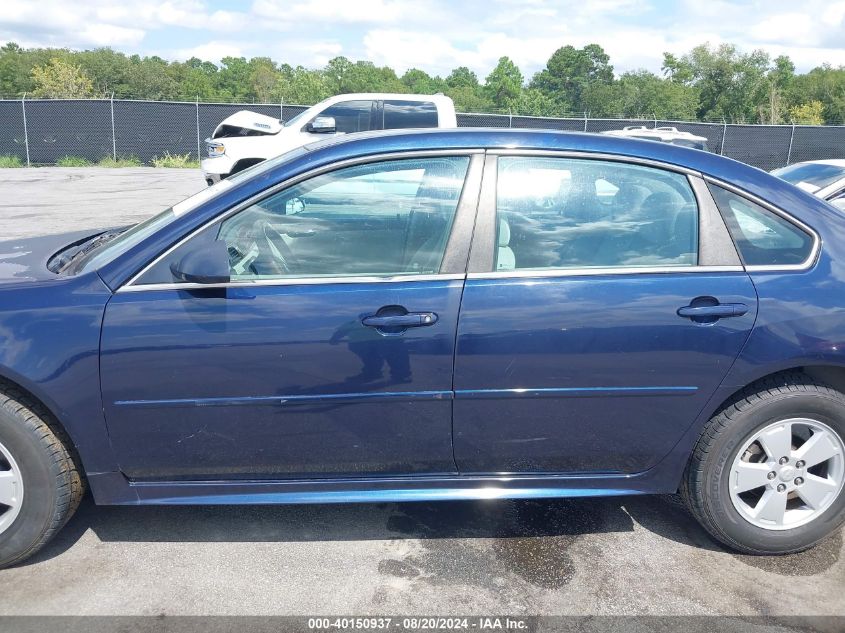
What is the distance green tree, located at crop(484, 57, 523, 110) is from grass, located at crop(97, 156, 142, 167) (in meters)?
90.2

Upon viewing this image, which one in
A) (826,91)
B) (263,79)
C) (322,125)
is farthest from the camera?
(263,79)

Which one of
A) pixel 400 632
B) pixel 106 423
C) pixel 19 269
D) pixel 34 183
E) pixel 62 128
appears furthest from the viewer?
pixel 62 128

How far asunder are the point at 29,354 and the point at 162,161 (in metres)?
23.3

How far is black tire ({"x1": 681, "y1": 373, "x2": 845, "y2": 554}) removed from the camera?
285cm

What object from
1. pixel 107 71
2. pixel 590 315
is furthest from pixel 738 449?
pixel 107 71

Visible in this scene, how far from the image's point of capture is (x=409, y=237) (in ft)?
9.35

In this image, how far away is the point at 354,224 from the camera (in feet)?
9.57

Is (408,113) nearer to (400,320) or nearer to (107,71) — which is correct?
(400,320)

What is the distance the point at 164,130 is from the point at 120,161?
5.84ft

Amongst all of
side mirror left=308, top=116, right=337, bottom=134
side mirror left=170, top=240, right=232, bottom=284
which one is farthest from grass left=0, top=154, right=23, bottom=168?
side mirror left=170, top=240, right=232, bottom=284

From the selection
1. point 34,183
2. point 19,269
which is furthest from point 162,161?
point 19,269

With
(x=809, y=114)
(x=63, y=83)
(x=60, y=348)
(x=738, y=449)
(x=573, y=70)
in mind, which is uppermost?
(x=573, y=70)

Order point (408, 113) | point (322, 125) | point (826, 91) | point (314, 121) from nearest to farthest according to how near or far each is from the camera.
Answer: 1. point (322, 125)
2. point (314, 121)
3. point (408, 113)
4. point (826, 91)

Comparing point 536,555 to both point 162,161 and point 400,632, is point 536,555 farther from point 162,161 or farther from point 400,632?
point 162,161
